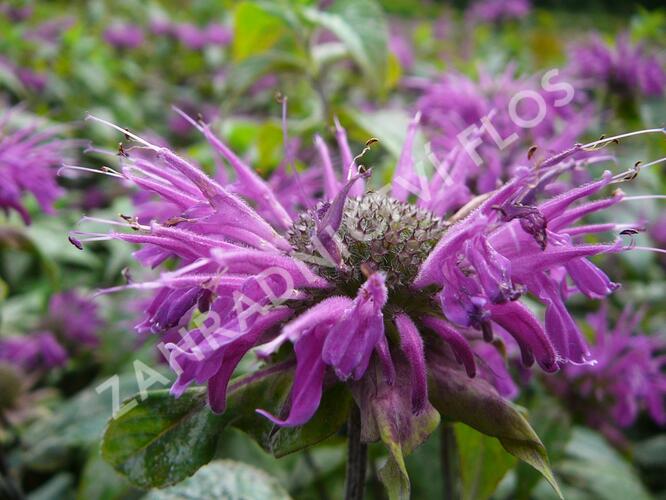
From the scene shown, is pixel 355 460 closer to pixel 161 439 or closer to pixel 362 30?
pixel 161 439

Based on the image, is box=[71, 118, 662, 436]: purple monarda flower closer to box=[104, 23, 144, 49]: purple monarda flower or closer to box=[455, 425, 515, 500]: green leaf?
box=[455, 425, 515, 500]: green leaf

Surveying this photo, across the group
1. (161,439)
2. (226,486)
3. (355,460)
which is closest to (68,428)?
(226,486)

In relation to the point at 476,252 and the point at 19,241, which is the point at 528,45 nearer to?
the point at 19,241

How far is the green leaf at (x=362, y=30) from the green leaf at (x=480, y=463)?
78 centimetres

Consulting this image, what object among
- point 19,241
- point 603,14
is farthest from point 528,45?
point 603,14

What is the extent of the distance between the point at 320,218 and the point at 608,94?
1697 millimetres

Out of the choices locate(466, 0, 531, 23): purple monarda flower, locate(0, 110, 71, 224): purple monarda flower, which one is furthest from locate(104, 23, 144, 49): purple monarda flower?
locate(0, 110, 71, 224): purple monarda flower

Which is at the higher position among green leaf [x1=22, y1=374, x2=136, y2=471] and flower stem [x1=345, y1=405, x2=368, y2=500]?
flower stem [x1=345, y1=405, x2=368, y2=500]

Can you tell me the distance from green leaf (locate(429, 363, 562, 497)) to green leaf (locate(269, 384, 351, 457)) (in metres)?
0.10

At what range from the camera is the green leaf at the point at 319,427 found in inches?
25.2

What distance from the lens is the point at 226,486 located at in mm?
928

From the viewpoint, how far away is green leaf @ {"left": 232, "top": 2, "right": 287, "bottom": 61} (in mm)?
1600

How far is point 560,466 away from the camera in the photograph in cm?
143

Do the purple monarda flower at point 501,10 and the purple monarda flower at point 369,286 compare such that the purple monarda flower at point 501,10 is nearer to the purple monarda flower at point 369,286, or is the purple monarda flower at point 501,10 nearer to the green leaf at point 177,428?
the purple monarda flower at point 369,286
